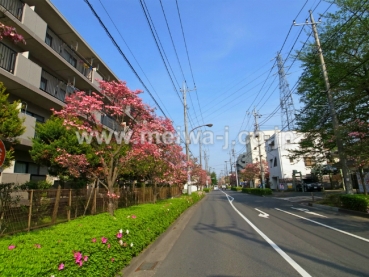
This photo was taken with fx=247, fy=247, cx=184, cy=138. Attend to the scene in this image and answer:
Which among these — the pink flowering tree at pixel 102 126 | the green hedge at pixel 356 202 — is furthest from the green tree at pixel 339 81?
the pink flowering tree at pixel 102 126

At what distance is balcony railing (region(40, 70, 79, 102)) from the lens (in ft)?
52.9

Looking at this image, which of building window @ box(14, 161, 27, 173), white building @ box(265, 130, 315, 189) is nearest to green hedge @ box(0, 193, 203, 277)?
building window @ box(14, 161, 27, 173)

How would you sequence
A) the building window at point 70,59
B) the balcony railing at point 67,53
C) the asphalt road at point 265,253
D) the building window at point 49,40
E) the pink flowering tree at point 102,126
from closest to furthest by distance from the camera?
the asphalt road at point 265,253 → the pink flowering tree at point 102,126 → the building window at point 49,40 → the balcony railing at point 67,53 → the building window at point 70,59

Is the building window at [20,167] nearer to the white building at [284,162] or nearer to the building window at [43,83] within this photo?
the building window at [43,83]

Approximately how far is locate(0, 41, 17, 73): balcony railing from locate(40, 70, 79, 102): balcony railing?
10.4 ft

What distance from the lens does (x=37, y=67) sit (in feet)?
46.0

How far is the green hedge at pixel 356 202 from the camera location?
1170cm

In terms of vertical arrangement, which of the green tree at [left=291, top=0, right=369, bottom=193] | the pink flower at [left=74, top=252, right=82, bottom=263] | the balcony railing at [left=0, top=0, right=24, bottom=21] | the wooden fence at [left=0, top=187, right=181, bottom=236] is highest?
the balcony railing at [left=0, top=0, right=24, bottom=21]

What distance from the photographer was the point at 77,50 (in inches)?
802

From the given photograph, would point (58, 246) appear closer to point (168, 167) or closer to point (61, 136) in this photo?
point (61, 136)

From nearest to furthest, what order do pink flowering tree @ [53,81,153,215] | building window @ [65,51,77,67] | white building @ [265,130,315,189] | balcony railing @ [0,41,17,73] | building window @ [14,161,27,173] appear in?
pink flowering tree @ [53,81,153,215]
balcony railing @ [0,41,17,73]
building window @ [14,161,27,173]
building window @ [65,51,77,67]
white building @ [265,130,315,189]

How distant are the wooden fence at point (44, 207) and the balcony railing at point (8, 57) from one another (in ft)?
23.5

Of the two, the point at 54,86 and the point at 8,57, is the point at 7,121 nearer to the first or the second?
the point at 8,57

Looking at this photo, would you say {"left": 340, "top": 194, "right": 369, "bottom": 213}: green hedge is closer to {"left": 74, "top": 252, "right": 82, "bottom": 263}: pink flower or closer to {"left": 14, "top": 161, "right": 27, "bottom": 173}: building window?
{"left": 74, "top": 252, "right": 82, "bottom": 263}: pink flower
